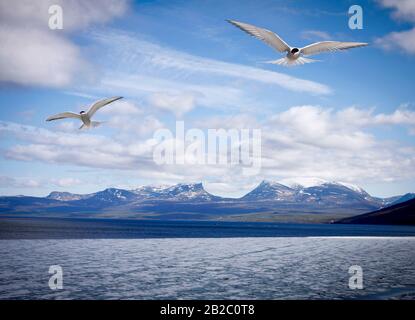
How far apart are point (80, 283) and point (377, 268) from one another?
62.4 feet

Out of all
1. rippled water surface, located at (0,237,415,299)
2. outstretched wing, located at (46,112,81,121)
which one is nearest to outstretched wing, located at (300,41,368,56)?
rippled water surface, located at (0,237,415,299)

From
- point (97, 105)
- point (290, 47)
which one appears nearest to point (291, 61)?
point (290, 47)

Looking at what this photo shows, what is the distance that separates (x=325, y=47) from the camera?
1728cm

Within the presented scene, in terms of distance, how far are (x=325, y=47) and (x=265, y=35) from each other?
2.70m

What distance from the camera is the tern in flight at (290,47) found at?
1538 cm

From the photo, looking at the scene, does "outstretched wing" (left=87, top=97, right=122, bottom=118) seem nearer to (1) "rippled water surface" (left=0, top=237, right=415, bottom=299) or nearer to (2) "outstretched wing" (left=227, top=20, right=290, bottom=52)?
(2) "outstretched wing" (left=227, top=20, right=290, bottom=52)

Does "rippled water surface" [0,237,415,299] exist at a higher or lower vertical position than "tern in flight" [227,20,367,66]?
lower

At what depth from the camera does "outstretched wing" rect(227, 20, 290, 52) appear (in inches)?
579

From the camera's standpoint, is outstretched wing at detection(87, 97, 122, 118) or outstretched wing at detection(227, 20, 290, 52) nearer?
outstretched wing at detection(227, 20, 290, 52)

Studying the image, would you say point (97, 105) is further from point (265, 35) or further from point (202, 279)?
point (202, 279)

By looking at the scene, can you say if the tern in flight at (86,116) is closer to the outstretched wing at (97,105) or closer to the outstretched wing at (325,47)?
the outstretched wing at (97,105)

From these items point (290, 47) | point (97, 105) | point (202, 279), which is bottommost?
point (202, 279)
